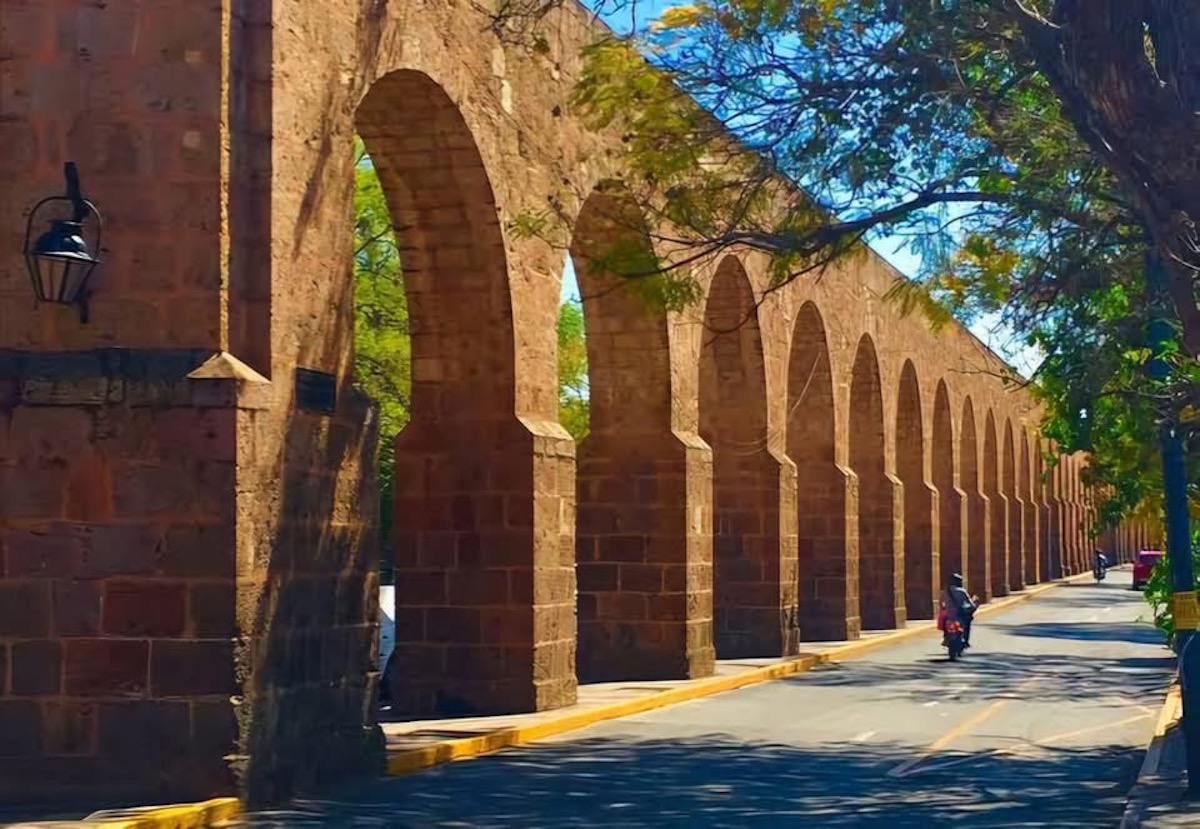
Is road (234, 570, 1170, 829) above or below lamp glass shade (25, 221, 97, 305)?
below

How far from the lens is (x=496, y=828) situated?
1085 centimetres

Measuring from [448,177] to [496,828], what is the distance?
7.33 meters

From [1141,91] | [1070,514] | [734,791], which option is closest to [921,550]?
[734,791]

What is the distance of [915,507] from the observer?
39.4 metres

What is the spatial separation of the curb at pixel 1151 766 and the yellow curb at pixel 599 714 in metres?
5.05

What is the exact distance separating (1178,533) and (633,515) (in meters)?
9.16

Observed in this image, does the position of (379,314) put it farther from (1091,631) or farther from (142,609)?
(142,609)

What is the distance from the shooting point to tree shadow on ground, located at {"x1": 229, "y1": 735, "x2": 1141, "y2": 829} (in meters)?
11.2

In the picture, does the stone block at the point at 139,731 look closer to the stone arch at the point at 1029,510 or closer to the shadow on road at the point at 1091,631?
the shadow on road at the point at 1091,631

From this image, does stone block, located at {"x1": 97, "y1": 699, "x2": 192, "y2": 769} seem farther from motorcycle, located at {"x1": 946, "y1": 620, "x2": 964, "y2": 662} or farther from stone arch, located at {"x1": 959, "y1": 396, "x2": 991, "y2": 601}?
stone arch, located at {"x1": 959, "y1": 396, "x2": 991, "y2": 601}

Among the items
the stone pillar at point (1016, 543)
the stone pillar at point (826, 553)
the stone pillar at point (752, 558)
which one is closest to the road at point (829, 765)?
the stone pillar at point (752, 558)

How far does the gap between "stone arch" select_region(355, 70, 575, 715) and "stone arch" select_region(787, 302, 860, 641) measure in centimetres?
1343

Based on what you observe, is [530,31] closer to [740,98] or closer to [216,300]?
[740,98]

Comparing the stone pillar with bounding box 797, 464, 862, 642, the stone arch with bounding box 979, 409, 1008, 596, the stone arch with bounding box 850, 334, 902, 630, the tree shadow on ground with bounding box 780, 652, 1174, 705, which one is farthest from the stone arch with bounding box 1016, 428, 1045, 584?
the tree shadow on ground with bounding box 780, 652, 1174, 705
